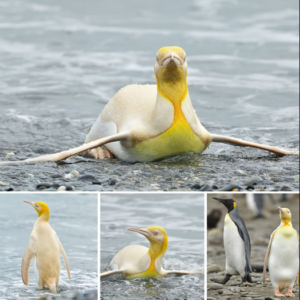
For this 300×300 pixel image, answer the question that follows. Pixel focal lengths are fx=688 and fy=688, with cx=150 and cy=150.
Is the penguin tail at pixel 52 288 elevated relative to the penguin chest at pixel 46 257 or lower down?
lower down

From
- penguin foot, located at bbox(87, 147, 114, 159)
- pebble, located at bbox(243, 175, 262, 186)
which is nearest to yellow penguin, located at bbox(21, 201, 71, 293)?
pebble, located at bbox(243, 175, 262, 186)

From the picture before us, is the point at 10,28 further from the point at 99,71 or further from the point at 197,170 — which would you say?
the point at 197,170

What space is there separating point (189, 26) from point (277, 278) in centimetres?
1590

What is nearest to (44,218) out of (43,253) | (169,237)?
(43,253)

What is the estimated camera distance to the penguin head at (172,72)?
6855 millimetres

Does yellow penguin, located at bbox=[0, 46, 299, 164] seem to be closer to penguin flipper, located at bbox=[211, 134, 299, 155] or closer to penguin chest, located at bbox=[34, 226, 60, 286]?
penguin flipper, located at bbox=[211, 134, 299, 155]

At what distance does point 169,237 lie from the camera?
5324 millimetres

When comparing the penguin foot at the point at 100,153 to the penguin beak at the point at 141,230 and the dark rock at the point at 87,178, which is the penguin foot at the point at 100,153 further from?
the penguin beak at the point at 141,230

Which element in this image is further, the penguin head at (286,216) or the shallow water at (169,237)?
the penguin head at (286,216)

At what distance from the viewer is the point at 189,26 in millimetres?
20766

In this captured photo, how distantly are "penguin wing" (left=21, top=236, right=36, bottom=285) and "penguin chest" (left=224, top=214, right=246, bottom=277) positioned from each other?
1.64 m

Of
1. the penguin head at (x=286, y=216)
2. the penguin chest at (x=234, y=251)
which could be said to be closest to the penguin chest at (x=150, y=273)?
the penguin chest at (x=234, y=251)

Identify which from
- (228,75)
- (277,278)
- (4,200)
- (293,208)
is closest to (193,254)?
(277,278)

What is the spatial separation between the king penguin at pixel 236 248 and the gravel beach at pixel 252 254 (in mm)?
70
